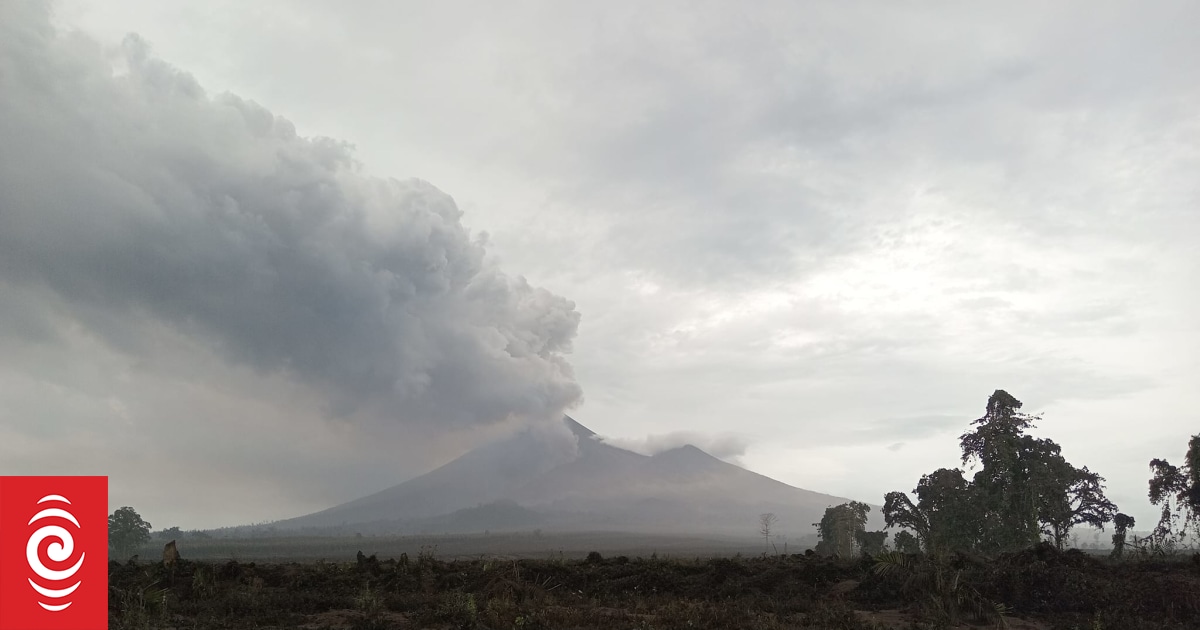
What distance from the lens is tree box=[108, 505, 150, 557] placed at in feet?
346

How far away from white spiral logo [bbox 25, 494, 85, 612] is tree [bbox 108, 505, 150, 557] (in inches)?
4668

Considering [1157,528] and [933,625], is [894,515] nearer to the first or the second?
[1157,528]

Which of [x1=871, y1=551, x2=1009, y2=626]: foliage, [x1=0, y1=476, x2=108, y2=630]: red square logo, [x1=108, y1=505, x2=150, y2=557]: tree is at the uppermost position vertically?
[x1=0, y1=476, x2=108, y2=630]: red square logo

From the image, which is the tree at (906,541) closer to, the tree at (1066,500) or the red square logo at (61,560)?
the tree at (1066,500)

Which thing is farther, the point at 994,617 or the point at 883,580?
the point at 883,580

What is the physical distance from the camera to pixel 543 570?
2744 cm

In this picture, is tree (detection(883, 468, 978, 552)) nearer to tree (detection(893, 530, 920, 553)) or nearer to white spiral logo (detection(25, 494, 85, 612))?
tree (detection(893, 530, 920, 553))

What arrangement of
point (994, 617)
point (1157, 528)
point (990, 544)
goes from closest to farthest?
point (994, 617), point (1157, 528), point (990, 544)

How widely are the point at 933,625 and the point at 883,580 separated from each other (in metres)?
4.78

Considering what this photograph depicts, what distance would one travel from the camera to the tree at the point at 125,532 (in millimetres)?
105438

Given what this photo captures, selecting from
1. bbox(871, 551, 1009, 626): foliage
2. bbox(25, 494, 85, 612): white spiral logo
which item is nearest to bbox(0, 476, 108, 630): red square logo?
bbox(25, 494, 85, 612): white spiral logo

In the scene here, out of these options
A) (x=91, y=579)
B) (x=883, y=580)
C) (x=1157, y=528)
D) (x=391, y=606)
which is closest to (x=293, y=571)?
(x=391, y=606)

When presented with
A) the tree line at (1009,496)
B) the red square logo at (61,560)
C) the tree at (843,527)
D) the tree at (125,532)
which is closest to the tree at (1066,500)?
the tree line at (1009,496)

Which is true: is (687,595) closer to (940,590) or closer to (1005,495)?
(940,590)
